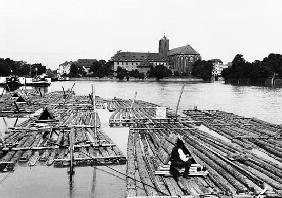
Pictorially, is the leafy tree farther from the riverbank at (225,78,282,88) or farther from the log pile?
the log pile

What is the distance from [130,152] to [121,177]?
7.56 feet

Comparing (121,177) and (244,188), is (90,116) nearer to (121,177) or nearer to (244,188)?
(121,177)

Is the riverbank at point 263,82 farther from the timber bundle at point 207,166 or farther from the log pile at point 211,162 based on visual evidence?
the timber bundle at point 207,166

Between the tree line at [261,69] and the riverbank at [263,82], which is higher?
the tree line at [261,69]

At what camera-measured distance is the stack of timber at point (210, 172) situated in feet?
37.7

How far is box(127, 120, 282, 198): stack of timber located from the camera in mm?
11500

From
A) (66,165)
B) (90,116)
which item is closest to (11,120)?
(90,116)

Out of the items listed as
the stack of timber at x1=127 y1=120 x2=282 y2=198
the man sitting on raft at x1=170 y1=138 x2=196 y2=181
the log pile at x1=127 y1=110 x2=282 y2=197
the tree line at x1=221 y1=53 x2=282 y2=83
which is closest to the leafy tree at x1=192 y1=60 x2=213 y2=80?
the tree line at x1=221 y1=53 x2=282 y2=83

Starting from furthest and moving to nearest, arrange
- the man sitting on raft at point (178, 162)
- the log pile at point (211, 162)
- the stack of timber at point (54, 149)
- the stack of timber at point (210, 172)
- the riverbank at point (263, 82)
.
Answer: the riverbank at point (263, 82), the stack of timber at point (54, 149), the man sitting on raft at point (178, 162), the log pile at point (211, 162), the stack of timber at point (210, 172)

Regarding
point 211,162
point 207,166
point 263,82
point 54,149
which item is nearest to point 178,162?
point 207,166

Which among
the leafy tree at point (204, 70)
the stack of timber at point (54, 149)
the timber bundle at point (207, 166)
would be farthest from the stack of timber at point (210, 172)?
the leafy tree at point (204, 70)

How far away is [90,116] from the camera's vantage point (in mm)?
31188

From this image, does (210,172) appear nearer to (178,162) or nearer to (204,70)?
(178,162)

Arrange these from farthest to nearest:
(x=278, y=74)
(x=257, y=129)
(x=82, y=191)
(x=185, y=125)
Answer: (x=278, y=74), (x=185, y=125), (x=257, y=129), (x=82, y=191)
